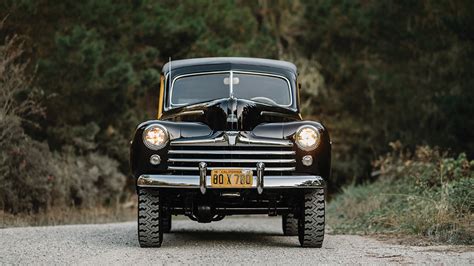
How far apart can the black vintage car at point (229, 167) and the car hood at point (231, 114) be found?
12mm

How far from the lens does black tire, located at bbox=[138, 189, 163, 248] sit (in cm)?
910

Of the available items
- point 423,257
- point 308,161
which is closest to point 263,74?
point 308,161

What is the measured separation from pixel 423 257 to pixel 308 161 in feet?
5.34

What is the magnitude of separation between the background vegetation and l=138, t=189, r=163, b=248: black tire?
8.37 meters

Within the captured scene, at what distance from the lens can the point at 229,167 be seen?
8984mm

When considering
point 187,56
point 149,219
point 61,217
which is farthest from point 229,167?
point 187,56

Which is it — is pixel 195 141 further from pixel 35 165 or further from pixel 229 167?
pixel 35 165

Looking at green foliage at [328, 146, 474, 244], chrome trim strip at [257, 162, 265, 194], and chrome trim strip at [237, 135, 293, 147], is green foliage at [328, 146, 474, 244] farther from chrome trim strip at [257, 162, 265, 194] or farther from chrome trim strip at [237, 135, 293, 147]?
chrome trim strip at [257, 162, 265, 194]

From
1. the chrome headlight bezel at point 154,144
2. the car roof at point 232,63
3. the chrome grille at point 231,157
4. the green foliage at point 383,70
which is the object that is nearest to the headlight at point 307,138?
the chrome grille at point 231,157

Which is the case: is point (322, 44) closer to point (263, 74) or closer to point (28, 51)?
point (28, 51)

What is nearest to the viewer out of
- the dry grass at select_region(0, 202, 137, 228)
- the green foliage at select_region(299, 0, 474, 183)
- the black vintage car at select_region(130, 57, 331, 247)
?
the black vintage car at select_region(130, 57, 331, 247)

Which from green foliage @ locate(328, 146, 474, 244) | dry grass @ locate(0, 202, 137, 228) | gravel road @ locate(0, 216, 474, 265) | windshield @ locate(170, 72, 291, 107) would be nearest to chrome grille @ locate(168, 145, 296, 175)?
gravel road @ locate(0, 216, 474, 265)

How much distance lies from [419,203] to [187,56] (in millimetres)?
14124

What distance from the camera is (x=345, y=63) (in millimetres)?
32250
